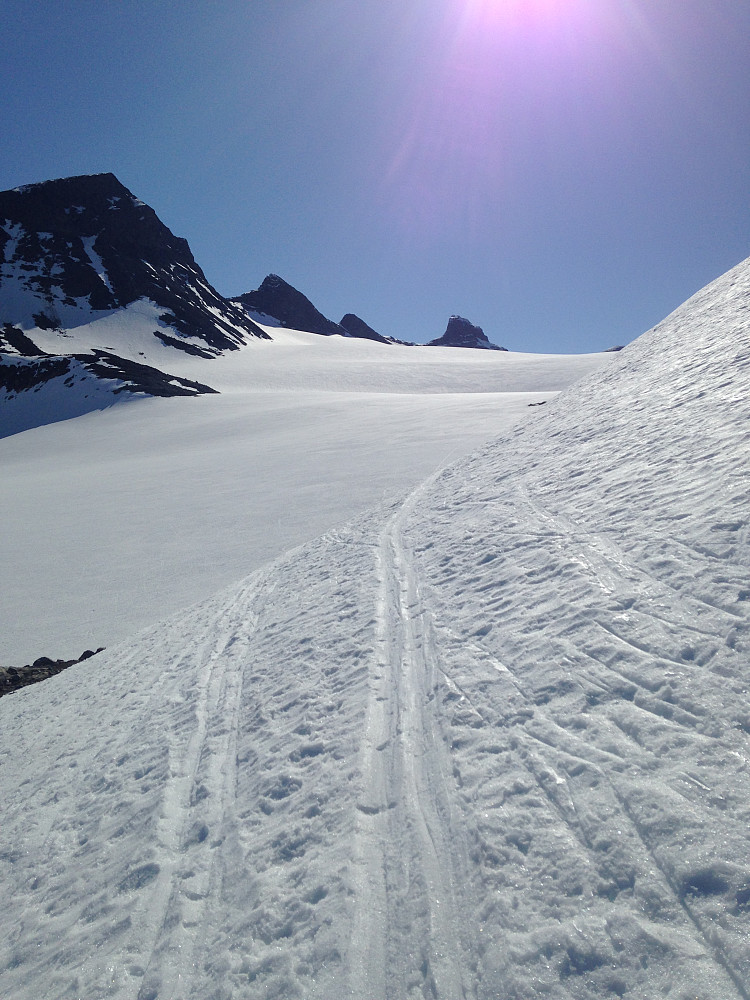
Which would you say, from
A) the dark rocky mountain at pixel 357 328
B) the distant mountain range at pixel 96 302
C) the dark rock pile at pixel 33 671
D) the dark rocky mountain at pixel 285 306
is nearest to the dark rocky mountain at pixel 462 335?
the dark rocky mountain at pixel 357 328

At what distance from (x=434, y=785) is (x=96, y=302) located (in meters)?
88.8

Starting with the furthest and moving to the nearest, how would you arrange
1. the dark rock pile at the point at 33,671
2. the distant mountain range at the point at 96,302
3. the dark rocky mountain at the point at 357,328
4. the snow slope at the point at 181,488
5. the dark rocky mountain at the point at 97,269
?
the dark rocky mountain at the point at 357,328
the dark rocky mountain at the point at 97,269
the distant mountain range at the point at 96,302
the snow slope at the point at 181,488
the dark rock pile at the point at 33,671

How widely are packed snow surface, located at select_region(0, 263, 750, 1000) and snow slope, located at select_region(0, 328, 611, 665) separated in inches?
128

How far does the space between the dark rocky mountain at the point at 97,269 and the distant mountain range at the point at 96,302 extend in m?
0.17

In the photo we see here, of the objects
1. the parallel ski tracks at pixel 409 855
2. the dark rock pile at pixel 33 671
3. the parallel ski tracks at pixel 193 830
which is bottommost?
the dark rock pile at pixel 33 671

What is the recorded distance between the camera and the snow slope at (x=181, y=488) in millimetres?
10297

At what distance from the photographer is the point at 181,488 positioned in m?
18.6

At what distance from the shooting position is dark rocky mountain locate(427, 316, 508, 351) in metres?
156

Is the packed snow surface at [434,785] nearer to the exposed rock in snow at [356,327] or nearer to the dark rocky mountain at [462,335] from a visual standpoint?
the exposed rock in snow at [356,327]

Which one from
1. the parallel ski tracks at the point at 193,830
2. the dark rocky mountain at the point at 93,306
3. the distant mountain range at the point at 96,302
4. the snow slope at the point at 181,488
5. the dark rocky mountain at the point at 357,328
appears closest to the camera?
the parallel ski tracks at the point at 193,830

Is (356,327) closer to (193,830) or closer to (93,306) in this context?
(93,306)

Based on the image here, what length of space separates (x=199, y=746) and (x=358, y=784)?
5.81 ft

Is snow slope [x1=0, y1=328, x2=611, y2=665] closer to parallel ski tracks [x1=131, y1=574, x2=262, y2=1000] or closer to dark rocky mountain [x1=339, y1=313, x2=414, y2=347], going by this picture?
parallel ski tracks [x1=131, y1=574, x2=262, y2=1000]

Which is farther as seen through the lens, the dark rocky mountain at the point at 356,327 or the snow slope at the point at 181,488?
the dark rocky mountain at the point at 356,327
